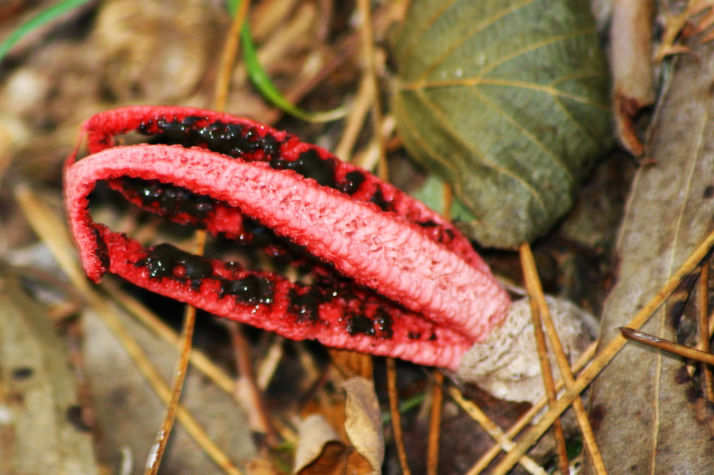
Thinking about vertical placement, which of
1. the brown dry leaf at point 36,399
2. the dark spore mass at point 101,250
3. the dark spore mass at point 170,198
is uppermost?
the dark spore mass at point 170,198

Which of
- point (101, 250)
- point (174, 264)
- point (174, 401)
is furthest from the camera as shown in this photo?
point (174, 401)

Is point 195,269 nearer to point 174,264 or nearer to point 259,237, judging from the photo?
point 174,264

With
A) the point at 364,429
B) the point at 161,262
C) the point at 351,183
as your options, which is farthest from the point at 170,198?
the point at 364,429

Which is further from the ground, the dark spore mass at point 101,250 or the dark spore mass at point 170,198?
the dark spore mass at point 170,198

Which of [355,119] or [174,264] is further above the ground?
[355,119]

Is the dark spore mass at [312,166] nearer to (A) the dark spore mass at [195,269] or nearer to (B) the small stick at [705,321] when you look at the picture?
(A) the dark spore mass at [195,269]

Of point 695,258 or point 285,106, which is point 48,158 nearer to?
point 285,106

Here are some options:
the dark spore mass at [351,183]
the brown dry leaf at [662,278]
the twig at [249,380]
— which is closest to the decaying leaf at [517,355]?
the brown dry leaf at [662,278]

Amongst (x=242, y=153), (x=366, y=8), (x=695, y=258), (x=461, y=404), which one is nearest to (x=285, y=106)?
(x=366, y=8)
